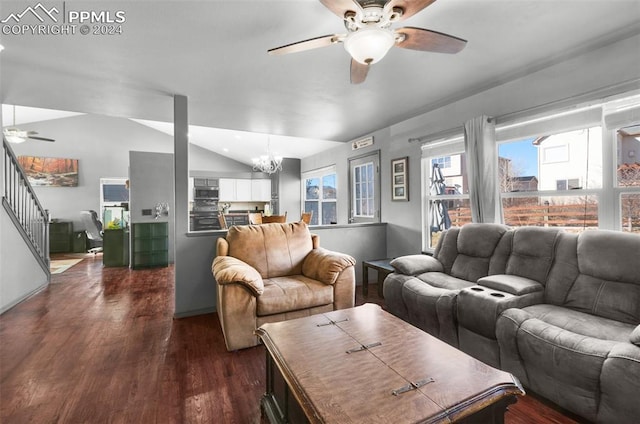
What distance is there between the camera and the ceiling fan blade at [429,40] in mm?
1613

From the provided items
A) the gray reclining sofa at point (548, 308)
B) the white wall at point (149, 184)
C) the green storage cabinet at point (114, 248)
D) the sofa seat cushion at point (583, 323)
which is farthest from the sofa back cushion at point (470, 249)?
the green storage cabinet at point (114, 248)

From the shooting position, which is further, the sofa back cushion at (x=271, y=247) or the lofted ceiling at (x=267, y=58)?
the sofa back cushion at (x=271, y=247)

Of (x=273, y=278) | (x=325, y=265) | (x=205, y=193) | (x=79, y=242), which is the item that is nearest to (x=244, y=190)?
(x=205, y=193)

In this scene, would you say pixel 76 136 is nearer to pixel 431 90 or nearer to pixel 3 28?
pixel 3 28

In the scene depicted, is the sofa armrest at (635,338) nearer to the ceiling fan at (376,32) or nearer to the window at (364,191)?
the ceiling fan at (376,32)

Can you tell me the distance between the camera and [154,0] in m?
1.75

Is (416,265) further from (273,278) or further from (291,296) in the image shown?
(273,278)

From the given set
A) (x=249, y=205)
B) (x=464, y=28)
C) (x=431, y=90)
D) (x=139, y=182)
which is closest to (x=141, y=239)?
(x=139, y=182)

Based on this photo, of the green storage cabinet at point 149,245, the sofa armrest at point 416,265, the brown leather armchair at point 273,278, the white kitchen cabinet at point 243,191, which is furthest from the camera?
the white kitchen cabinet at point 243,191

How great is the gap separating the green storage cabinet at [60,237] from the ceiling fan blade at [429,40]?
8.91 metres

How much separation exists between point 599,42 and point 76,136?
33.8 ft

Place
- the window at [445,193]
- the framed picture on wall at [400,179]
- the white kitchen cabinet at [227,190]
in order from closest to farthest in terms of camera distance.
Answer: the window at [445,193] < the framed picture on wall at [400,179] < the white kitchen cabinet at [227,190]

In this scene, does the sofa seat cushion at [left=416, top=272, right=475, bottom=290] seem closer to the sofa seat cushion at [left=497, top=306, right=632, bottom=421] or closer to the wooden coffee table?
the sofa seat cushion at [left=497, top=306, right=632, bottom=421]

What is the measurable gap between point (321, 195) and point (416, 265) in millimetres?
4798
